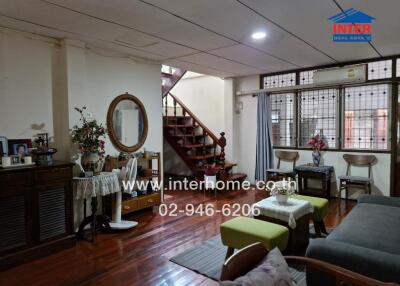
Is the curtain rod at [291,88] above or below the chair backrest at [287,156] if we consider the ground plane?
above

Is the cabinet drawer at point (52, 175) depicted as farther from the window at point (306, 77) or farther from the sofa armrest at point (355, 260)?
the window at point (306, 77)

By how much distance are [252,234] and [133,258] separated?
49.6 inches

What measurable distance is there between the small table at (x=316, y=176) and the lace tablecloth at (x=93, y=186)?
3.31 meters

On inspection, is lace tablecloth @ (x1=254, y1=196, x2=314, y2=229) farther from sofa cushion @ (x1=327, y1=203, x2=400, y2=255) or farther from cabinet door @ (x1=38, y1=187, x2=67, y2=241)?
cabinet door @ (x1=38, y1=187, x2=67, y2=241)

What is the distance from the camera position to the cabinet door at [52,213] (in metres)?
2.95

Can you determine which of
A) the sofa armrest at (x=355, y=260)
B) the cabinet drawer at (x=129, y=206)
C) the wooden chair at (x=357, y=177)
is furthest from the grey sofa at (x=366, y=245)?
the cabinet drawer at (x=129, y=206)

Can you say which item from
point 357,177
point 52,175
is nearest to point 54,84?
point 52,175

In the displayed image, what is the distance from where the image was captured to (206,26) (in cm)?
301

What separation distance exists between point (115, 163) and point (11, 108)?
54.1 inches

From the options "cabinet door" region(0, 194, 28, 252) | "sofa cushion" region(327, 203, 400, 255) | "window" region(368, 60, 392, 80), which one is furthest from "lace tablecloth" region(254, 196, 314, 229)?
"window" region(368, 60, 392, 80)

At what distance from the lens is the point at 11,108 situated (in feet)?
10.2

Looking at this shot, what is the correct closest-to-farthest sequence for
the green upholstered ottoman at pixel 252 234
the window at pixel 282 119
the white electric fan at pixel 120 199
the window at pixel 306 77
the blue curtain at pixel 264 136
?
1. the green upholstered ottoman at pixel 252 234
2. the white electric fan at pixel 120 199
3. the window at pixel 306 77
4. the window at pixel 282 119
5. the blue curtain at pixel 264 136

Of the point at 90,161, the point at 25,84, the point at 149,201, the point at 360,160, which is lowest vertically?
the point at 149,201

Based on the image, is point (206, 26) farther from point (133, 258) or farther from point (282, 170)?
point (282, 170)
